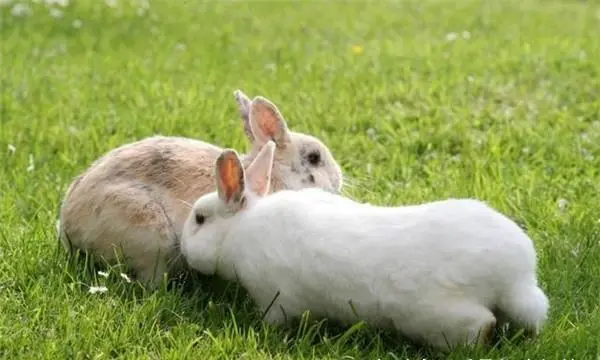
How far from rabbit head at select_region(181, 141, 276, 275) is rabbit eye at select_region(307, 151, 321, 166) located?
20.0 inches

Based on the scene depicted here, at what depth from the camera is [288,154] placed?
13.1 ft

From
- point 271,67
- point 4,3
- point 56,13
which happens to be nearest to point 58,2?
point 56,13

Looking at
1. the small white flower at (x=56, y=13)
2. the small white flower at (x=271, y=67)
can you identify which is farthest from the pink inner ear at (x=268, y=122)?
the small white flower at (x=56, y=13)

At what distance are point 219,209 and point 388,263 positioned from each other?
710 mm

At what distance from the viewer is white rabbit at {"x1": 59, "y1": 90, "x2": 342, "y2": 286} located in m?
3.55

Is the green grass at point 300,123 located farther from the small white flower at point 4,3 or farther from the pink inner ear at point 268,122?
the pink inner ear at point 268,122

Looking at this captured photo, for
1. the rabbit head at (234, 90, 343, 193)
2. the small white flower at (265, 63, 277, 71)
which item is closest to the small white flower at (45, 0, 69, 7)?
the small white flower at (265, 63, 277, 71)

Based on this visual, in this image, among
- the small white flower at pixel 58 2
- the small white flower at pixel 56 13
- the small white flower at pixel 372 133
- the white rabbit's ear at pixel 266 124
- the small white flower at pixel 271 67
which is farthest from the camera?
the small white flower at pixel 58 2

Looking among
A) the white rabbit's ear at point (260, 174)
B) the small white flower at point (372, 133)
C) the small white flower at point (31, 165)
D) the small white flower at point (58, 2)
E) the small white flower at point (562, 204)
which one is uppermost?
the white rabbit's ear at point (260, 174)

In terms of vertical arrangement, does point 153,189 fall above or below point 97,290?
above

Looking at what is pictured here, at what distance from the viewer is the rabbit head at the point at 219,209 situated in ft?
11.1

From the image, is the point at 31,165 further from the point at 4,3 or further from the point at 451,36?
the point at 4,3

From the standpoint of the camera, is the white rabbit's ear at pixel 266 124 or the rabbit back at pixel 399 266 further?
the white rabbit's ear at pixel 266 124

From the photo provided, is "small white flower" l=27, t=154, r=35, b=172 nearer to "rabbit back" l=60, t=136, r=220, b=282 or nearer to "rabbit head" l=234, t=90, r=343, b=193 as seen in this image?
"rabbit back" l=60, t=136, r=220, b=282
